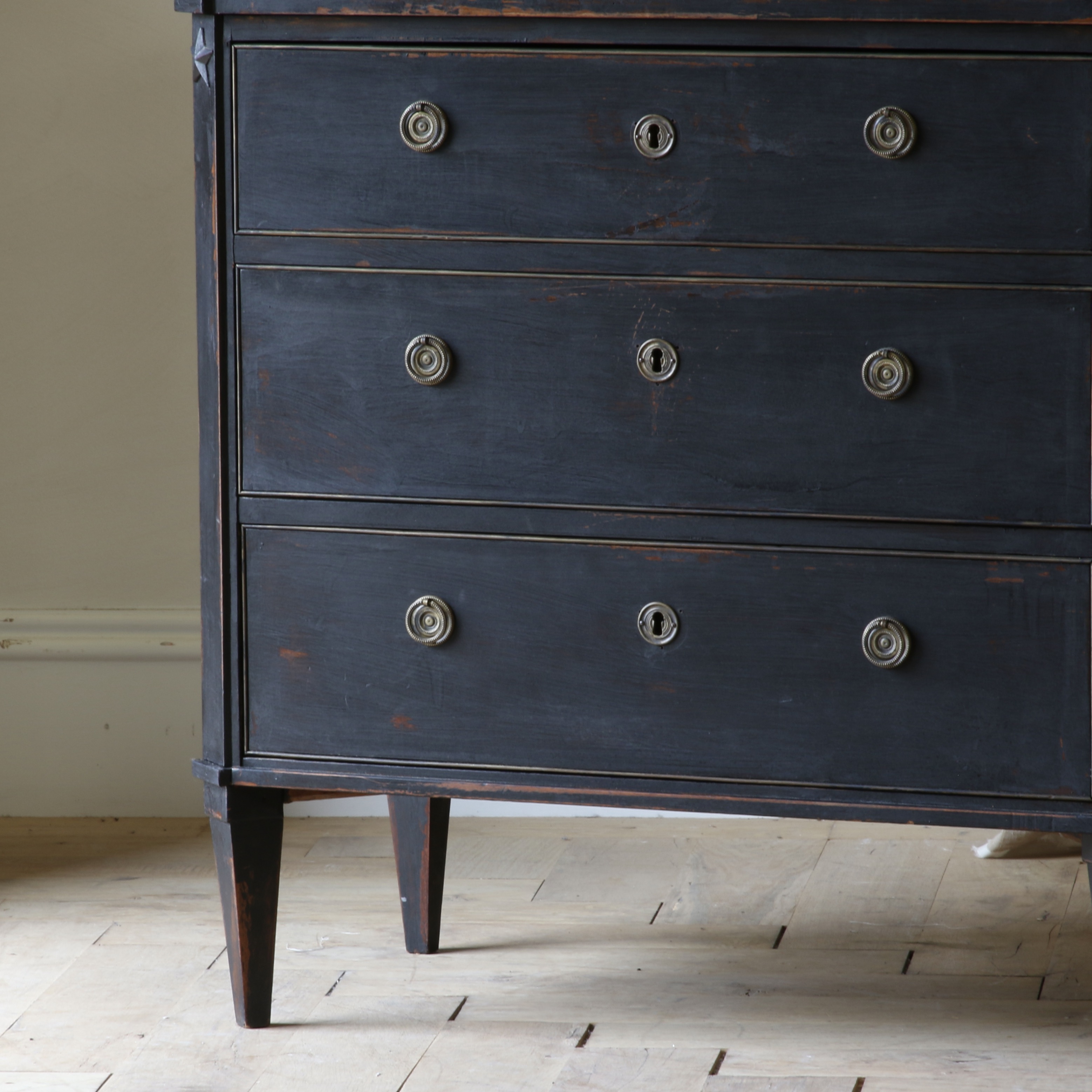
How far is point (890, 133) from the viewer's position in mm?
1293

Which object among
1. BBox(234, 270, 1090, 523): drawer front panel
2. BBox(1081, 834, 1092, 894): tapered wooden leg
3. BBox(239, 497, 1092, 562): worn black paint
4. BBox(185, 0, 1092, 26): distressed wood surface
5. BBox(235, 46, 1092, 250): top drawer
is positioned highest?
BBox(185, 0, 1092, 26): distressed wood surface

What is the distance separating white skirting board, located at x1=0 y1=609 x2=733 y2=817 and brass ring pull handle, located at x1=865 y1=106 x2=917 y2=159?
1.21 meters

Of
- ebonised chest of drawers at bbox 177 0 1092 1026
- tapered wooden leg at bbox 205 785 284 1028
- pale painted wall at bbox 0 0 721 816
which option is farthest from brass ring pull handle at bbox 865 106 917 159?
pale painted wall at bbox 0 0 721 816

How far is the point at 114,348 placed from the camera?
2252 millimetres

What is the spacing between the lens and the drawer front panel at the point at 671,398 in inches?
51.3

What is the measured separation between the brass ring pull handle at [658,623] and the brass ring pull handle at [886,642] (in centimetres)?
16

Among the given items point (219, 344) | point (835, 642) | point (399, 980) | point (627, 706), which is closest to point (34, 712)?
point (399, 980)

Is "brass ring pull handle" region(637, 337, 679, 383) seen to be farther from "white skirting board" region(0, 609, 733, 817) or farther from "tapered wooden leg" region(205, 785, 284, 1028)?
"white skirting board" region(0, 609, 733, 817)

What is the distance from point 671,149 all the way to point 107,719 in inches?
52.3

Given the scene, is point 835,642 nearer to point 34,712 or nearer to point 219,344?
point 219,344

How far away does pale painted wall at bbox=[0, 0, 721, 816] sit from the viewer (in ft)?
7.27

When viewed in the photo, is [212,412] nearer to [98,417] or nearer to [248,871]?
[248,871]

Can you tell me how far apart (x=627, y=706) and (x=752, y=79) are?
54cm

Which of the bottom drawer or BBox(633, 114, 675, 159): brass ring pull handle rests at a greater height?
BBox(633, 114, 675, 159): brass ring pull handle
